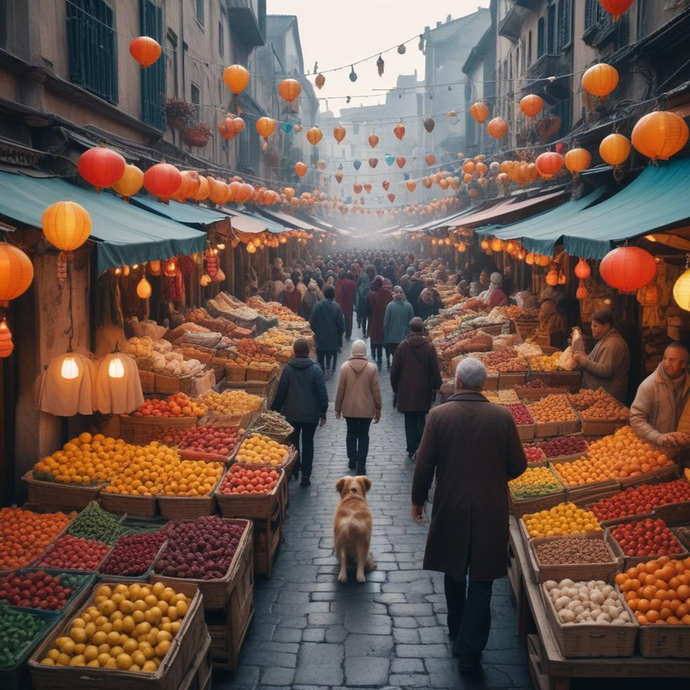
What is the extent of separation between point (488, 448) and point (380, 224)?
97.6m

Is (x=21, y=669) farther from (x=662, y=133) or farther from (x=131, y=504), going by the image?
(x=662, y=133)

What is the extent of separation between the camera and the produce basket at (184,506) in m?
6.64

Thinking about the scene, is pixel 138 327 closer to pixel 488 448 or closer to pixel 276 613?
pixel 276 613

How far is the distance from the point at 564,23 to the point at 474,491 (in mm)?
17185

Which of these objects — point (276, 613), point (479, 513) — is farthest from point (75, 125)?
point (479, 513)

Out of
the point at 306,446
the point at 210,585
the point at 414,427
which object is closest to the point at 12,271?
the point at 210,585

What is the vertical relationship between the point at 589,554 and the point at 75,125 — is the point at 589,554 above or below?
below

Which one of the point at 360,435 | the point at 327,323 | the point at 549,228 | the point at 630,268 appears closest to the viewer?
the point at 630,268

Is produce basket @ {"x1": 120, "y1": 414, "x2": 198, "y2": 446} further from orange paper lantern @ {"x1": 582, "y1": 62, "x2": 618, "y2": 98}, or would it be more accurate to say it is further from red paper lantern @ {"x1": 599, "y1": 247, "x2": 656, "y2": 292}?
orange paper lantern @ {"x1": 582, "y1": 62, "x2": 618, "y2": 98}

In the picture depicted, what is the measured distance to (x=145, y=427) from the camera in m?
8.48

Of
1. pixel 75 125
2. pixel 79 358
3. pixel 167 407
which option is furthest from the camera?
pixel 75 125

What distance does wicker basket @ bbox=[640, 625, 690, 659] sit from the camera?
4512 mm

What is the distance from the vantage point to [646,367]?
10.6m

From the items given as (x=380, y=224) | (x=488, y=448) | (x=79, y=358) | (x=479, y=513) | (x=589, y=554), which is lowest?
(x=589, y=554)
